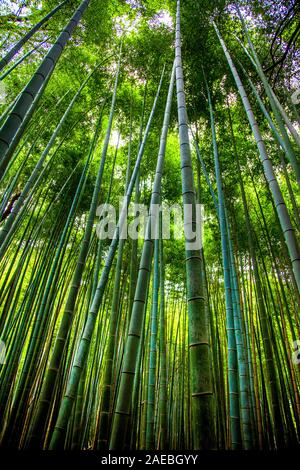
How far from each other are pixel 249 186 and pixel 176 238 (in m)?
1.88

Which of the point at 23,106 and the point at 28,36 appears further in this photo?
the point at 28,36

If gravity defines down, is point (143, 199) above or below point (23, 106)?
above

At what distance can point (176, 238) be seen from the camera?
626cm

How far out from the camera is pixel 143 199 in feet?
→ 15.7

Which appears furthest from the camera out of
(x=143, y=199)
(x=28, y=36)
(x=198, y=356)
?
(x=143, y=199)

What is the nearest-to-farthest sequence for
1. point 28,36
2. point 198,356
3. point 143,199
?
point 198,356, point 28,36, point 143,199

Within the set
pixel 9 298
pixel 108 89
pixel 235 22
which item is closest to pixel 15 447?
pixel 9 298

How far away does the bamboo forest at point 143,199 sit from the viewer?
7.27 feet

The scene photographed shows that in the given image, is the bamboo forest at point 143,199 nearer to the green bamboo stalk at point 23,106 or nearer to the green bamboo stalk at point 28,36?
the green bamboo stalk at point 28,36

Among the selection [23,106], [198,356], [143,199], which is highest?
[143,199]

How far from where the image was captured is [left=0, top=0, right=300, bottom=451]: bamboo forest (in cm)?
222

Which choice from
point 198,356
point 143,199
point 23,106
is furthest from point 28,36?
point 143,199

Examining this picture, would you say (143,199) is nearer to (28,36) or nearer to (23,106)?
(28,36)
